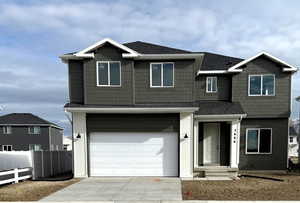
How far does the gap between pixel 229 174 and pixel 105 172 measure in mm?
5971

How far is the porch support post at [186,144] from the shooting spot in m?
10.7

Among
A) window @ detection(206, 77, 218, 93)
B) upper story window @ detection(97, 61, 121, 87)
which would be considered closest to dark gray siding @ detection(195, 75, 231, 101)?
window @ detection(206, 77, 218, 93)

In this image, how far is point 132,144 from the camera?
1109 centimetres

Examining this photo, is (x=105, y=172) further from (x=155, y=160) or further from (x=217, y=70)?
(x=217, y=70)

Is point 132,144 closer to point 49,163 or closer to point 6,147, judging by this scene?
point 49,163

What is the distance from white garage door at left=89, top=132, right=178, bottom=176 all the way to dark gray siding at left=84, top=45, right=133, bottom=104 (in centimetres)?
167

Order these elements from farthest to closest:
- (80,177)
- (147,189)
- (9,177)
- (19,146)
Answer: (19,146) < (80,177) < (9,177) < (147,189)

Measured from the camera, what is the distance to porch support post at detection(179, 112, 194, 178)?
10703 millimetres

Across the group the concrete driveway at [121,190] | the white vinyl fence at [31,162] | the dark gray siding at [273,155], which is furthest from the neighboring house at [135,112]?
the white vinyl fence at [31,162]

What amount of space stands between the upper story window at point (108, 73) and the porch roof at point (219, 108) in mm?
4508

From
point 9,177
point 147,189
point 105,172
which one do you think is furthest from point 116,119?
point 9,177

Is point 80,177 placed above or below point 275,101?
below

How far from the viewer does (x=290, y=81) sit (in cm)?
1323

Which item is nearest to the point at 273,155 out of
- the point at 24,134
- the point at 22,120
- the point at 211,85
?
the point at 211,85
